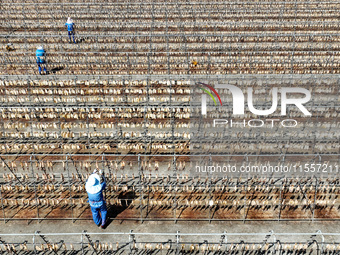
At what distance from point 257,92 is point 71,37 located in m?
17.2

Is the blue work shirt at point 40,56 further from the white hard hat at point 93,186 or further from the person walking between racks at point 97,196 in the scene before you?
the white hard hat at point 93,186

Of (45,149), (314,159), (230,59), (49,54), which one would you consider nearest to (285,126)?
(314,159)

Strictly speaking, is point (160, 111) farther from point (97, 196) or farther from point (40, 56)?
point (40, 56)

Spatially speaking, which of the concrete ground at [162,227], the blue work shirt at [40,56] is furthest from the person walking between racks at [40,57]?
the concrete ground at [162,227]

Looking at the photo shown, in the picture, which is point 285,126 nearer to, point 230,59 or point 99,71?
point 230,59

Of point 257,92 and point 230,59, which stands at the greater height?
point 230,59

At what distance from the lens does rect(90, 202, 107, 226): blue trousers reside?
1858 cm

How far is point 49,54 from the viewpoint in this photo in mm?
35062

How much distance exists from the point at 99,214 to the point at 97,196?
62.4 inches

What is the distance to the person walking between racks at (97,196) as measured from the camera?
17781 millimetres

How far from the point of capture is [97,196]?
17.9 m

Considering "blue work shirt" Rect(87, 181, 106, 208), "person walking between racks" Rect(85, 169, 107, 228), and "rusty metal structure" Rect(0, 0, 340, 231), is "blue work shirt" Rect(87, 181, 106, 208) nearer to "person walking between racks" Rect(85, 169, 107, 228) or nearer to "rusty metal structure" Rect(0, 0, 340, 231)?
"person walking between racks" Rect(85, 169, 107, 228)

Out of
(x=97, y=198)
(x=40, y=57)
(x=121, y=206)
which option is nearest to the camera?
(x=97, y=198)

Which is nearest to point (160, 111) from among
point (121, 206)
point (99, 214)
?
point (121, 206)
